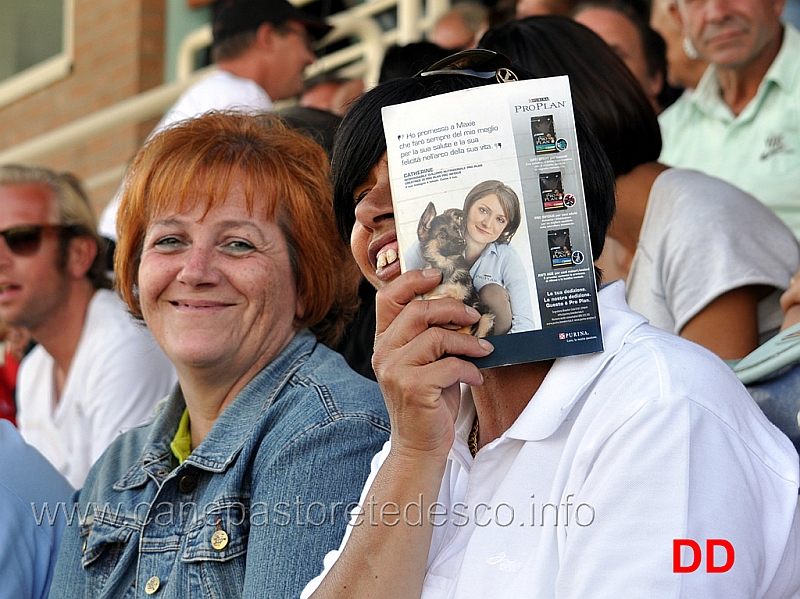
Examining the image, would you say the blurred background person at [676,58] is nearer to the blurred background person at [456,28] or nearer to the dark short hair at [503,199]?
the blurred background person at [456,28]

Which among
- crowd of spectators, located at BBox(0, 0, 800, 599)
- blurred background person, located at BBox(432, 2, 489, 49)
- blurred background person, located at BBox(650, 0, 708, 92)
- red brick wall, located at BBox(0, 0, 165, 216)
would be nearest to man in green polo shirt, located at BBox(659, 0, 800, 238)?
crowd of spectators, located at BBox(0, 0, 800, 599)

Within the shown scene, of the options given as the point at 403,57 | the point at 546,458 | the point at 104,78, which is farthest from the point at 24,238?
the point at 104,78

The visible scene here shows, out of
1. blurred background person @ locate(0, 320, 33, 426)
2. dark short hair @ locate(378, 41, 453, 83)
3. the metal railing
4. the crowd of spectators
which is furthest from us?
the metal railing

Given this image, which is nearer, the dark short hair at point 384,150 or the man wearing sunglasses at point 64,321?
the dark short hair at point 384,150

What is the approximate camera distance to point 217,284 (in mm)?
2523

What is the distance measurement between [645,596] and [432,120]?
27.1 inches

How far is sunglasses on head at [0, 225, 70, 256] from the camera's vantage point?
401cm

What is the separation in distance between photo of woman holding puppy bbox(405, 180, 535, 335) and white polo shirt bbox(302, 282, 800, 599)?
0.14m

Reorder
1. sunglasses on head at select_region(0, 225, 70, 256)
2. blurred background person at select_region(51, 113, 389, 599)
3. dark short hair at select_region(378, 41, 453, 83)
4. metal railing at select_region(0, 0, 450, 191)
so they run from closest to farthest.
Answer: blurred background person at select_region(51, 113, 389, 599)
dark short hair at select_region(378, 41, 453, 83)
sunglasses on head at select_region(0, 225, 70, 256)
metal railing at select_region(0, 0, 450, 191)

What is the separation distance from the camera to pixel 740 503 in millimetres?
1450

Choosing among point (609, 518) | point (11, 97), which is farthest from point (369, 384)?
point (11, 97)

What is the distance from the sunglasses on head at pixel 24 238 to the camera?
4.01m

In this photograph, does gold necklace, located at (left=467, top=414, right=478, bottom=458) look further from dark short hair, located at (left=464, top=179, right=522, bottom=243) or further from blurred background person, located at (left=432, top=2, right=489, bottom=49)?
blurred background person, located at (left=432, top=2, right=489, bottom=49)

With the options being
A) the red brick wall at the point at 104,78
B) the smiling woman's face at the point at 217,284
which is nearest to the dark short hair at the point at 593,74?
the smiling woman's face at the point at 217,284
